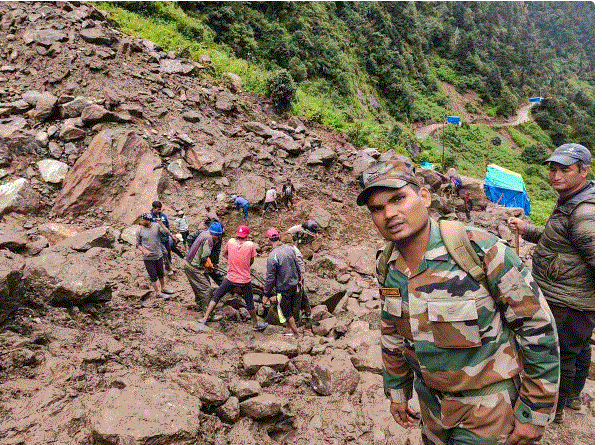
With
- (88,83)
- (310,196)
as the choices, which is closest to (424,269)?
(310,196)

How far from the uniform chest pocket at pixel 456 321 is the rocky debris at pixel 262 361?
2.62m

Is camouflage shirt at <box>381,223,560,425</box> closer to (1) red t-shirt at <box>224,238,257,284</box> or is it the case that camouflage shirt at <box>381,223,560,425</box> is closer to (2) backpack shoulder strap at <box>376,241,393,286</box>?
(2) backpack shoulder strap at <box>376,241,393,286</box>

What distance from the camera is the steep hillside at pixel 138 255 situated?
3.13m

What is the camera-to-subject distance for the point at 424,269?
1820mm

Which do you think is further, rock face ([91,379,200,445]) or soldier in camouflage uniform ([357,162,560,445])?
rock face ([91,379,200,445])

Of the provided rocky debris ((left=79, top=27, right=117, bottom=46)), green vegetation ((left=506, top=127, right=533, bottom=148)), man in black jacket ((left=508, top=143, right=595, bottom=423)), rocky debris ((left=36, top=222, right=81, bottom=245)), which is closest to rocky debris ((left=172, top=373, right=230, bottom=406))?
man in black jacket ((left=508, top=143, right=595, bottom=423))

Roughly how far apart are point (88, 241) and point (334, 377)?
548 cm

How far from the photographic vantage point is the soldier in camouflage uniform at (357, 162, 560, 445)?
1681mm

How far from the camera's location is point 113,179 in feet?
29.2

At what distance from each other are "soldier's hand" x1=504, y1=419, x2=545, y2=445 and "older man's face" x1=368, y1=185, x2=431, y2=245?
1.03 m

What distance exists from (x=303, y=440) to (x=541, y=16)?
410ft

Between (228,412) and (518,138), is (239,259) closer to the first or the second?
(228,412)

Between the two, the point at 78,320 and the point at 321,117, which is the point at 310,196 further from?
the point at 78,320

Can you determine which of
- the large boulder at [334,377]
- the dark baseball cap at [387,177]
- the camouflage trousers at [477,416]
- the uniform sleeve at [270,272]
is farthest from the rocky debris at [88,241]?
the camouflage trousers at [477,416]
